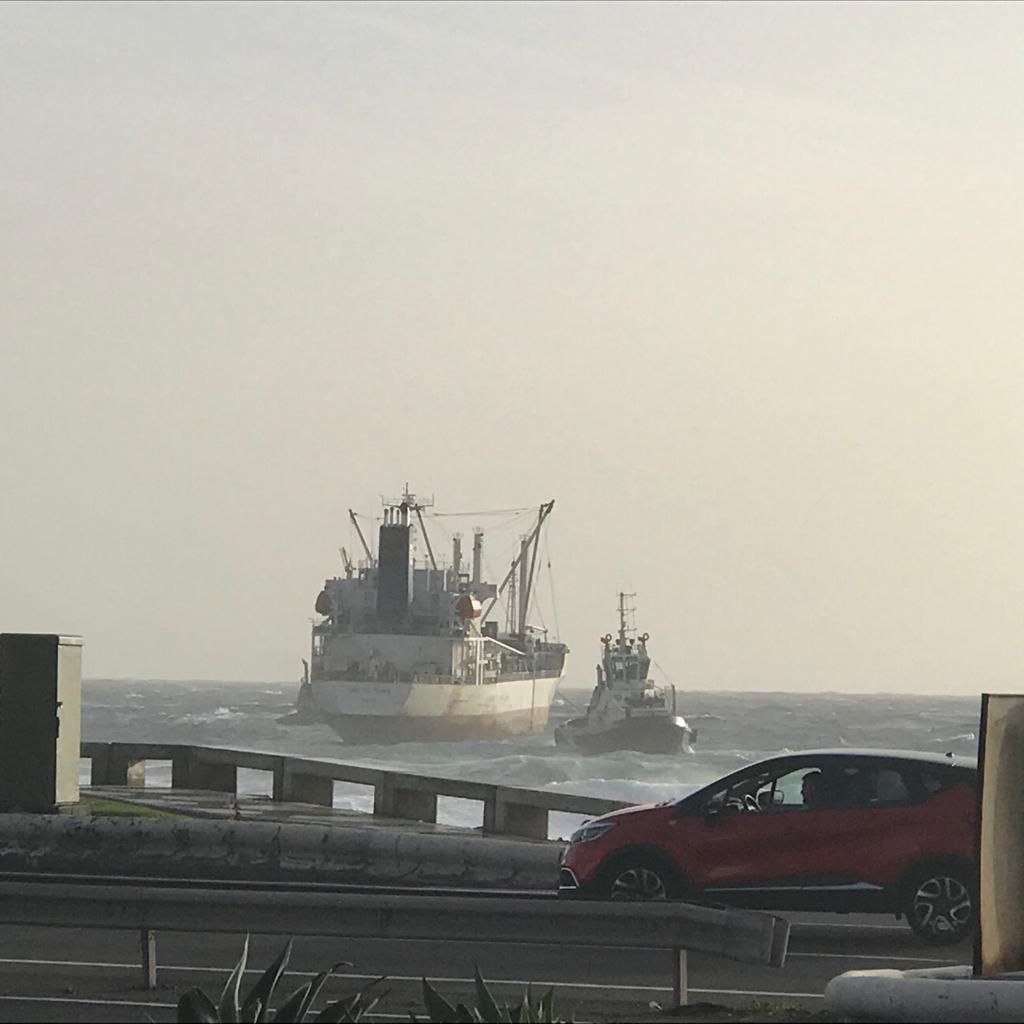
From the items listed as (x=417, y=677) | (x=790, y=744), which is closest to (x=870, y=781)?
(x=790, y=744)

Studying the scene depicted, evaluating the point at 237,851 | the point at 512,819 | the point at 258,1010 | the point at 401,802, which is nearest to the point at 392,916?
the point at 258,1010

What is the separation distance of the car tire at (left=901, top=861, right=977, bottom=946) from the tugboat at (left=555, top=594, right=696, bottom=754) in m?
99.5

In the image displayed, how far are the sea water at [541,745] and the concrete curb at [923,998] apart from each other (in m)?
34.1

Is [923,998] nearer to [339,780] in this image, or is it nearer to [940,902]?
[940,902]

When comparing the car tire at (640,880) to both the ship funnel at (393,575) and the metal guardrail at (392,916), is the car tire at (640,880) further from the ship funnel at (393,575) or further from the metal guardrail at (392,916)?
the ship funnel at (393,575)

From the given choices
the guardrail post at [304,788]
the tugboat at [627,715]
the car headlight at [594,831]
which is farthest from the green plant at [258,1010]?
the tugboat at [627,715]

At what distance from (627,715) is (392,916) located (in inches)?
4251

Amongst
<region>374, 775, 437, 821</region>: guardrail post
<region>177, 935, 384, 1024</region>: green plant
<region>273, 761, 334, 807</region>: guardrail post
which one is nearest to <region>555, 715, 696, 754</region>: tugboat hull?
<region>273, 761, 334, 807</region>: guardrail post

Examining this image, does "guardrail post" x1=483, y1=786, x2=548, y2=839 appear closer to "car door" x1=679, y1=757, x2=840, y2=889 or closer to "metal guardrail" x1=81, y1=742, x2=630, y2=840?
"metal guardrail" x1=81, y1=742, x2=630, y2=840

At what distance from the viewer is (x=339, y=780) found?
88.8 feet

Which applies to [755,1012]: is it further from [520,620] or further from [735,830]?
[520,620]

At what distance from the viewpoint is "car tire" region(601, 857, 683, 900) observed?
16.5m

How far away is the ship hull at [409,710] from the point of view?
447 feet

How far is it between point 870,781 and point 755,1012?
22.0 ft
